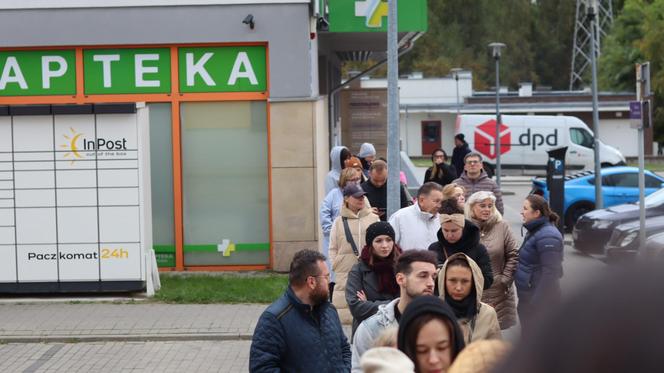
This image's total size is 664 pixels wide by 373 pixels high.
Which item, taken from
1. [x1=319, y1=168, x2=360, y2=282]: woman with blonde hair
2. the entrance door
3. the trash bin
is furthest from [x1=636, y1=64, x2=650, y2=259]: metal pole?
the entrance door

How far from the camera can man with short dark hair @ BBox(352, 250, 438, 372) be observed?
18.4ft

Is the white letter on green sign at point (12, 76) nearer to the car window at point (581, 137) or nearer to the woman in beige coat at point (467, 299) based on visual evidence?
the woman in beige coat at point (467, 299)

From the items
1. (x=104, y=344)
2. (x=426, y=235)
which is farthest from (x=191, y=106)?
(x=426, y=235)

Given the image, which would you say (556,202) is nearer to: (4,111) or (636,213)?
(636,213)

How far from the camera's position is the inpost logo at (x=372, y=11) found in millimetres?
17219

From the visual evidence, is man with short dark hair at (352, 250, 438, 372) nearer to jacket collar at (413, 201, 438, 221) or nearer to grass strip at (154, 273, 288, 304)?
jacket collar at (413, 201, 438, 221)

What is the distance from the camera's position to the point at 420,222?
32.0 feet

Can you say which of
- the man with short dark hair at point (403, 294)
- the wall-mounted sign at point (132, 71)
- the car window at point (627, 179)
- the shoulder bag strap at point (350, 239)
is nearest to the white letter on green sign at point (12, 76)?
the wall-mounted sign at point (132, 71)

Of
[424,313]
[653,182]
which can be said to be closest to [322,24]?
[653,182]

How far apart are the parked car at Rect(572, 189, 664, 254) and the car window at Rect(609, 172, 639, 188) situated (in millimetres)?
5505

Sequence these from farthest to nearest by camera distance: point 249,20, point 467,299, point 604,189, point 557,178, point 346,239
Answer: point 604,189 < point 557,178 < point 249,20 < point 346,239 < point 467,299

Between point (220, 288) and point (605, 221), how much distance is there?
8225 millimetres

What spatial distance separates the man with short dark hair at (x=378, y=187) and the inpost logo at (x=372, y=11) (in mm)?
4925

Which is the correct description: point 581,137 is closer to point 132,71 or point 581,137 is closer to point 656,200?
point 656,200
